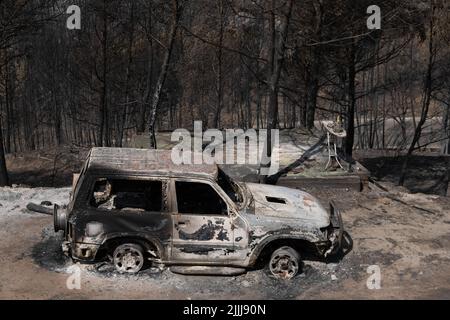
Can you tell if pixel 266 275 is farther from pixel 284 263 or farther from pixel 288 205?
pixel 288 205

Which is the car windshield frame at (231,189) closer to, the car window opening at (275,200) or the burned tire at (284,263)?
the car window opening at (275,200)

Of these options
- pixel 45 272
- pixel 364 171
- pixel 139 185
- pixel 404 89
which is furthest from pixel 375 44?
pixel 45 272

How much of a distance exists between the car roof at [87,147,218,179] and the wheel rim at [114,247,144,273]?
110 centimetres

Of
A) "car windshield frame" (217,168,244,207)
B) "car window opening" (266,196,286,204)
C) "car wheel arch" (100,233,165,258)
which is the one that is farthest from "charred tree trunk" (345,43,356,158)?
"car wheel arch" (100,233,165,258)

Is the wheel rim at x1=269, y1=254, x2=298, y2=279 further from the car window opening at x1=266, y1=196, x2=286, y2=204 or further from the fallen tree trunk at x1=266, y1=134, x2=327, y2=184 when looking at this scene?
the fallen tree trunk at x1=266, y1=134, x2=327, y2=184

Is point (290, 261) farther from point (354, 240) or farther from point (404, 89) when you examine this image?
point (404, 89)

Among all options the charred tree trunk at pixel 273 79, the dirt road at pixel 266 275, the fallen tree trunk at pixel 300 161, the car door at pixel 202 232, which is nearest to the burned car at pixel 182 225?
the car door at pixel 202 232

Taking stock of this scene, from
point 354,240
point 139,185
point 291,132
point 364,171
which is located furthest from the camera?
point 291,132

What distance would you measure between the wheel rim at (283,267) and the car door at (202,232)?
65 centimetres

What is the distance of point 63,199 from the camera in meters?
10.4

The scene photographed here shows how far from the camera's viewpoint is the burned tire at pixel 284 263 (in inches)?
280

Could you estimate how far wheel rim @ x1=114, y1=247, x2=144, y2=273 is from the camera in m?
7.07

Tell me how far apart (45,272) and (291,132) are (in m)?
9.46
